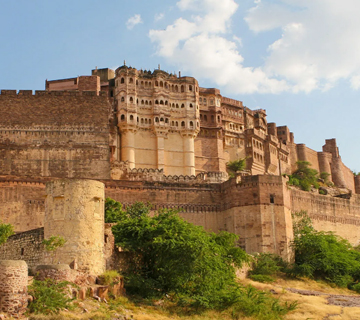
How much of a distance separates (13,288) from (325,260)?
2421cm

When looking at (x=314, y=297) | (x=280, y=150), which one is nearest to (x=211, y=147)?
(x=280, y=150)

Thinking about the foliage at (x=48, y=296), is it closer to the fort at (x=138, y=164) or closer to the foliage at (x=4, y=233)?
the fort at (x=138, y=164)

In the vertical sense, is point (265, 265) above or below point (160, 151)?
below

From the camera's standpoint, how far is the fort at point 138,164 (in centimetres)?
2272

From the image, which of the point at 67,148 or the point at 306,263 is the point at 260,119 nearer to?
the point at 67,148

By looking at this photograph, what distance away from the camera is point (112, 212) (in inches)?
1323

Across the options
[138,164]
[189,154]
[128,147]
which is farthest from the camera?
[189,154]

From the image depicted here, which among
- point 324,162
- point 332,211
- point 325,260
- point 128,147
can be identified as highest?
point 324,162

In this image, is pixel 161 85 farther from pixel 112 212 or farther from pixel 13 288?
pixel 13 288

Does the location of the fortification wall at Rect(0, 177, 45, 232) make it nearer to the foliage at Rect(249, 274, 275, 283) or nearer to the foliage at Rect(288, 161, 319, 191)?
the foliage at Rect(249, 274, 275, 283)

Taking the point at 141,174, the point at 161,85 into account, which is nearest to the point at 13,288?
the point at 141,174

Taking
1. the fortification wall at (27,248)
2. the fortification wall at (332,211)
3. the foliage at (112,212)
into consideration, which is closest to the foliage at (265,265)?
the foliage at (112,212)

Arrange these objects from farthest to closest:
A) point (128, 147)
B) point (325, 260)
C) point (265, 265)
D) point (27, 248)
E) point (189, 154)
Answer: point (189, 154)
point (128, 147)
point (325, 260)
point (265, 265)
point (27, 248)

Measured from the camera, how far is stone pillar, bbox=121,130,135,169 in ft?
173
